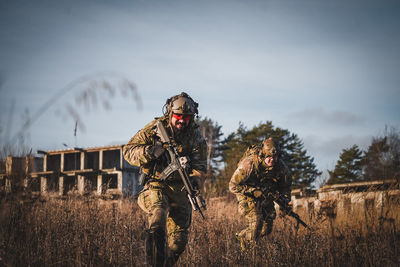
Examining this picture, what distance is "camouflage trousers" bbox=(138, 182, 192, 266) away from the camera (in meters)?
4.02

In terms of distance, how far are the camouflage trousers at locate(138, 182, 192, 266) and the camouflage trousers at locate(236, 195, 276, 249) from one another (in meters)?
2.01

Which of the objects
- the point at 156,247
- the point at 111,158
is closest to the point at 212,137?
the point at 111,158

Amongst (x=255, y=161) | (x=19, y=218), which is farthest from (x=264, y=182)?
(x=19, y=218)

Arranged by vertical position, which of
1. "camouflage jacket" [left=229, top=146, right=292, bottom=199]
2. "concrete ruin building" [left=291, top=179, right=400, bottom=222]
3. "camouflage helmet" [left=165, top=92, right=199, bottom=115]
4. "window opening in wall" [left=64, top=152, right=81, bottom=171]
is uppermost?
"window opening in wall" [left=64, top=152, right=81, bottom=171]

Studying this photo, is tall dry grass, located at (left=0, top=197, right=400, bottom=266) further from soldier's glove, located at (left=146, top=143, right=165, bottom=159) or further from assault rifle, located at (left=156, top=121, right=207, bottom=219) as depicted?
soldier's glove, located at (left=146, top=143, right=165, bottom=159)

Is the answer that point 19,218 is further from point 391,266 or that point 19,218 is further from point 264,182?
point 264,182

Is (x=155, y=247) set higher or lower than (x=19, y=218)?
lower

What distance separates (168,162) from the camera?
443 centimetres

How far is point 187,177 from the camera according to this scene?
4.27 m

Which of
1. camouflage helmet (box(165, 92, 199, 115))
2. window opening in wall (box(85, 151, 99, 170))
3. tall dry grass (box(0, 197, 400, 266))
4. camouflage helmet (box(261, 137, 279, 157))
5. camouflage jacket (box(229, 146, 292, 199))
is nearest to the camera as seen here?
tall dry grass (box(0, 197, 400, 266))

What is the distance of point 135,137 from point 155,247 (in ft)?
4.92

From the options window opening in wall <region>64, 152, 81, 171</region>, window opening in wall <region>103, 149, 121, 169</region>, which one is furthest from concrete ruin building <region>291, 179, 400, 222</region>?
window opening in wall <region>64, 152, 81, 171</region>

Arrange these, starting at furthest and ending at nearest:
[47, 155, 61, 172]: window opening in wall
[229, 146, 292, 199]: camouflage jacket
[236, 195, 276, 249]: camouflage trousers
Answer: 1. [47, 155, 61, 172]: window opening in wall
2. [229, 146, 292, 199]: camouflage jacket
3. [236, 195, 276, 249]: camouflage trousers

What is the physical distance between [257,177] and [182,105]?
2.98 m
